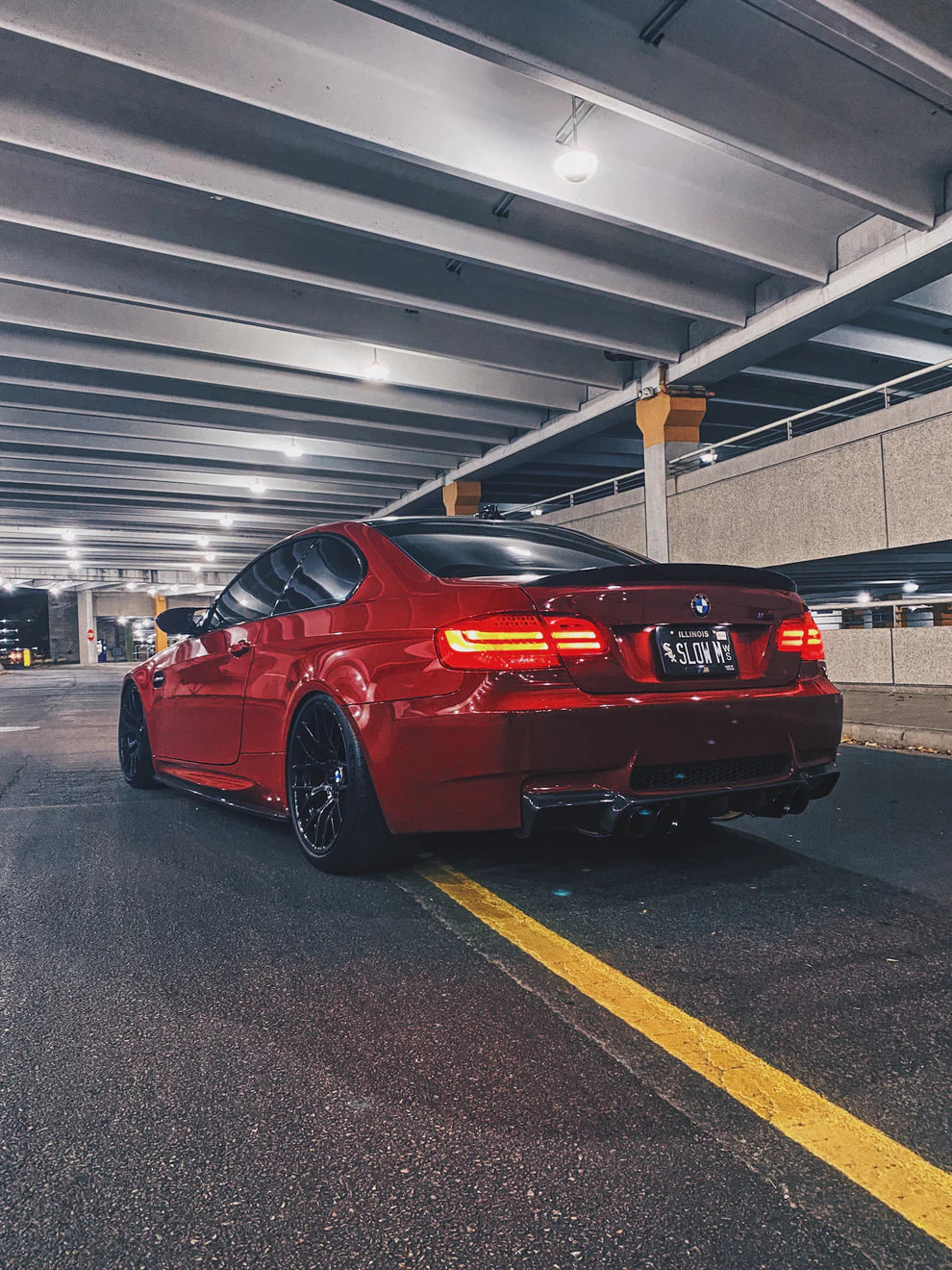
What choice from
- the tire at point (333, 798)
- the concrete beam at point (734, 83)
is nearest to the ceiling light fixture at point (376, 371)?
the concrete beam at point (734, 83)

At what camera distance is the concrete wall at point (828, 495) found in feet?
35.5

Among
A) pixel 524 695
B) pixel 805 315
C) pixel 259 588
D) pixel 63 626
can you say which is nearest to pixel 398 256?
pixel 805 315

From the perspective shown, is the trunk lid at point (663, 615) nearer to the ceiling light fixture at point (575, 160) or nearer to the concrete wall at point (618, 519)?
the ceiling light fixture at point (575, 160)

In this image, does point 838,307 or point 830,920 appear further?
point 838,307

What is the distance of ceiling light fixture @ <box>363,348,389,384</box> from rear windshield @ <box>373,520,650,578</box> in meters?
10.4

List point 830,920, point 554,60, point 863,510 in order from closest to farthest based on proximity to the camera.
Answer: point 830,920, point 554,60, point 863,510

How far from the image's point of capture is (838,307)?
→ 36.5 feet

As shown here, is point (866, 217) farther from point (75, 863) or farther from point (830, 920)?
point (75, 863)

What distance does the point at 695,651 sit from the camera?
10.3 feet

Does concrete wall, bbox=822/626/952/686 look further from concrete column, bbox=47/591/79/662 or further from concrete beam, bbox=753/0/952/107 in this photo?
concrete column, bbox=47/591/79/662

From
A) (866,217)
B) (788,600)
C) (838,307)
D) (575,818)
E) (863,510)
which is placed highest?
(866,217)

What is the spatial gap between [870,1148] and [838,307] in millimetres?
11556

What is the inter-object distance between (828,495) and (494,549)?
404 inches

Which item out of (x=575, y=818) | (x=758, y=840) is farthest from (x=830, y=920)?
(x=758, y=840)
